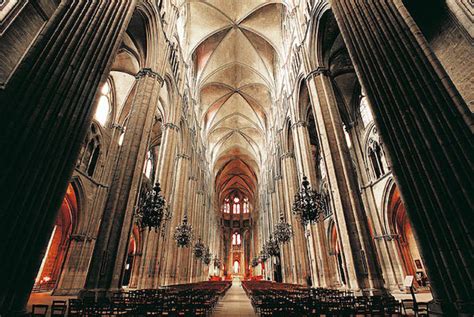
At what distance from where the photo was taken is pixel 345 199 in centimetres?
977

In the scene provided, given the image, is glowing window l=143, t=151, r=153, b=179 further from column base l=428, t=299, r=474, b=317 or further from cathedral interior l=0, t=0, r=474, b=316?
column base l=428, t=299, r=474, b=317

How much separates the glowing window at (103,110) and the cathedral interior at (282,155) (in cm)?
13

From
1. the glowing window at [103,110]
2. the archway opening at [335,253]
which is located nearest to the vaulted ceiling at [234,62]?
the glowing window at [103,110]

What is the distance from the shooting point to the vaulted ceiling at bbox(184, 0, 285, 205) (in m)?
22.1

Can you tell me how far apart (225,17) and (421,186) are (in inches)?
893

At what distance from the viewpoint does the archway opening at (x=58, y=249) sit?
1572 centimetres

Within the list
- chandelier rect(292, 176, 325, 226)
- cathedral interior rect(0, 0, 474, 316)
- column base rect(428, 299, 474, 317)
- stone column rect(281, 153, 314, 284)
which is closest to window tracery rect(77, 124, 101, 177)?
cathedral interior rect(0, 0, 474, 316)

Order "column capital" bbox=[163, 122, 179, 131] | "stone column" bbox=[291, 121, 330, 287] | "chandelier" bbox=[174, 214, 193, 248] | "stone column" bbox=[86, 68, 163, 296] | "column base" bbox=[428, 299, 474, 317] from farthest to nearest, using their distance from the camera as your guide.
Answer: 1. "chandelier" bbox=[174, 214, 193, 248]
2. "column capital" bbox=[163, 122, 179, 131]
3. "stone column" bbox=[291, 121, 330, 287]
4. "stone column" bbox=[86, 68, 163, 296]
5. "column base" bbox=[428, 299, 474, 317]

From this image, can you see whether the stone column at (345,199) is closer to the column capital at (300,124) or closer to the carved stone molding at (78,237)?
the column capital at (300,124)

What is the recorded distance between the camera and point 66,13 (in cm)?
700

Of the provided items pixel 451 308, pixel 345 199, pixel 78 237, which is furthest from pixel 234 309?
pixel 78 237

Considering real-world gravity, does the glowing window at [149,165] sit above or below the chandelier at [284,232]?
above

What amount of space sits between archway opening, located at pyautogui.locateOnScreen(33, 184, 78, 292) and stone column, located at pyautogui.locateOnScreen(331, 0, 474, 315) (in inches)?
687

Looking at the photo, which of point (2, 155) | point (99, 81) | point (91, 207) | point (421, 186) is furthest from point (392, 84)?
point (91, 207)
